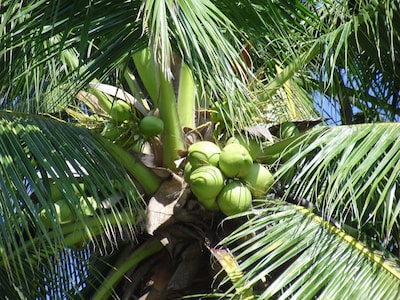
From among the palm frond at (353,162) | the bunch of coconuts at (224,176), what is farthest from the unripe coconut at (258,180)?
the palm frond at (353,162)

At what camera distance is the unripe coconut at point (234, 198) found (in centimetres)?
337

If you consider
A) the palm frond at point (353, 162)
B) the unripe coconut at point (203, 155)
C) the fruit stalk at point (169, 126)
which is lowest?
the palm frond at point (353, 162)

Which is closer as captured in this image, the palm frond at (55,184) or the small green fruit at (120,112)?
the palm frond at (55,184)

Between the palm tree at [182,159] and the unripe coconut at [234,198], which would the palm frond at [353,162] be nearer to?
the palm tree at [182,159]

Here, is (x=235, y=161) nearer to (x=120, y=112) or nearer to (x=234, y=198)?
(x=234, y=198)

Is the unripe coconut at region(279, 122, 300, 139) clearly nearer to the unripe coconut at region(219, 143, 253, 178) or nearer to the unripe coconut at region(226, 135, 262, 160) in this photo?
the unripe coconut at region(226, 135, 262, 160)

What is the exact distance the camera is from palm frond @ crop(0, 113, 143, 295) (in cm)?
296

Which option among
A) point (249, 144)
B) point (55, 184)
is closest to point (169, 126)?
point (249, 144)

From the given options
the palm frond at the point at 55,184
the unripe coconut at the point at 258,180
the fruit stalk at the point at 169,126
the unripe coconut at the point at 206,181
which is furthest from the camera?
the fruit stalk at the point at 169,126

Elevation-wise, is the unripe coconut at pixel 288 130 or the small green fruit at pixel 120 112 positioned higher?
the small green fruit at pixel 120 112

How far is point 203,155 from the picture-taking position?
342cm

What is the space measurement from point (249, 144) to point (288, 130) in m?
0.21

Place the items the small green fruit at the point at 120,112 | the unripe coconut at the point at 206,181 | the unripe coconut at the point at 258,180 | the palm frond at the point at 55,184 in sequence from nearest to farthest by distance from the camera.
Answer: the palm frond at the point at 55,184 < the unripe coconut at the point at 206,181 < the unripe coconut at the point at 258,180 < the small green fruit at the point at 120,112

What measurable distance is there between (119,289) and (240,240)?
0.64m
